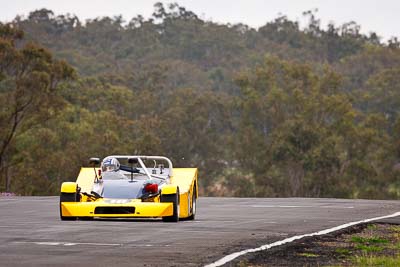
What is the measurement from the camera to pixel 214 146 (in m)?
91.2

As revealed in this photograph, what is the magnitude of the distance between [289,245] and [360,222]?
18.7 ft

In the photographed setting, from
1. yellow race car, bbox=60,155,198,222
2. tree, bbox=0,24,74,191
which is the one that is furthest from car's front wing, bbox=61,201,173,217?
tree, bbox=0,24,74,191

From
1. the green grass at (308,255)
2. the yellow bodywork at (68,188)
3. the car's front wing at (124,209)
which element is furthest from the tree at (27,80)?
the green grass at (308,255)

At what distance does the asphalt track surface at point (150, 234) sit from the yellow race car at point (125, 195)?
229 millimetres

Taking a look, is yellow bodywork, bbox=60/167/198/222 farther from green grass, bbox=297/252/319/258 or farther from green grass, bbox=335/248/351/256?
green grass, bbox=297/252/319/258

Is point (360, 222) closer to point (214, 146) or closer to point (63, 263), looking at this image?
point (63, 263)

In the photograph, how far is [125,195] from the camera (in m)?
19.6

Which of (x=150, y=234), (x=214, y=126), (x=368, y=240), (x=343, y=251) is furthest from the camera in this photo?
(x=214, y=126)

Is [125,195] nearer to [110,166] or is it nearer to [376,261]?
[110,166]

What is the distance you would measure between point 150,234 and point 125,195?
376cm

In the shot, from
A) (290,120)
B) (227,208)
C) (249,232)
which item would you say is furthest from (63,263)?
(290,120)

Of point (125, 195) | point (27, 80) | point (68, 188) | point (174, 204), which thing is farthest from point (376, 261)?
point (27, 80)

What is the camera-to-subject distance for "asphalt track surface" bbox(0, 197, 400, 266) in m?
12.0

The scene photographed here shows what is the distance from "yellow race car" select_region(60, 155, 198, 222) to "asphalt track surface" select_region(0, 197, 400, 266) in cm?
23
